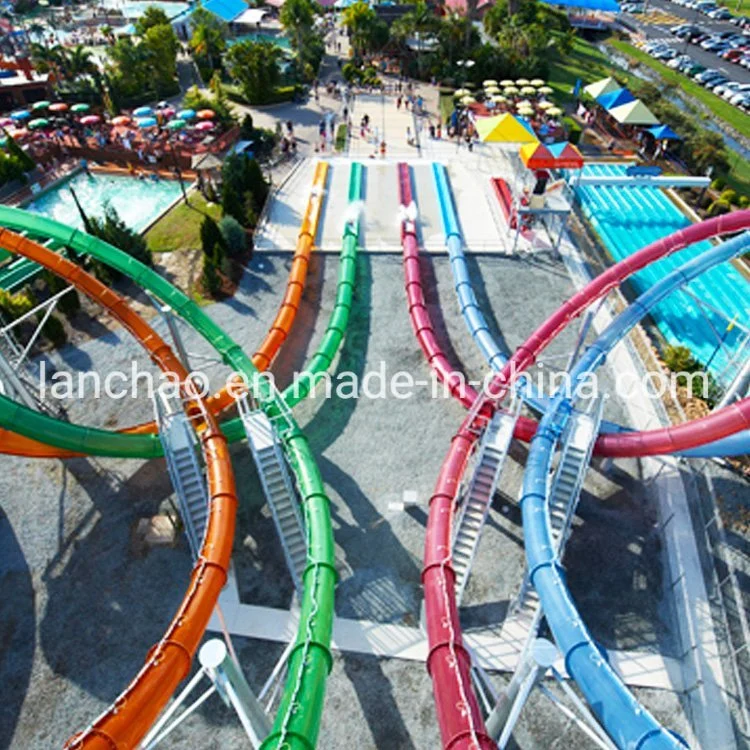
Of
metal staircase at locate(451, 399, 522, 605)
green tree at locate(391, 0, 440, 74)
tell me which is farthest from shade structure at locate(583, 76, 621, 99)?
metal staircase at locate(451, 399, 522, 605)

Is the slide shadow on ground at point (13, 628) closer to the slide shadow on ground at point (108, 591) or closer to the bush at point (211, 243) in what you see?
the slide shadow on ground at point (108, 591)

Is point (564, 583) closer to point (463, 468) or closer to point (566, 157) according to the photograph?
point (463, 468)

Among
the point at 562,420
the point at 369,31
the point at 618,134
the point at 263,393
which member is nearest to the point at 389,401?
the point at 263,393

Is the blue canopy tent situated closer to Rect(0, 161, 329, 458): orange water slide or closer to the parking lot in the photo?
the parking lot

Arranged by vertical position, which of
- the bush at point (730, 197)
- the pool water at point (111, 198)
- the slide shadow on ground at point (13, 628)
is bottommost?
the slide shadow on ground at point (13, 628)

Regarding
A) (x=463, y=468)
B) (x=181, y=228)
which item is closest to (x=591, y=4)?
(x=181, y=228)

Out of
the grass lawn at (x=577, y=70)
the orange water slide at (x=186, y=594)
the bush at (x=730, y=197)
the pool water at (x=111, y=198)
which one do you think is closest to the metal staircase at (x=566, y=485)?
the orange water slide at (x=186, y=594)
